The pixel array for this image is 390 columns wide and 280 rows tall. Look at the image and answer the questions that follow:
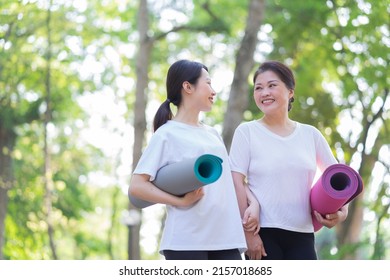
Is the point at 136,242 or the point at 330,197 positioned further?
the point at 136,242

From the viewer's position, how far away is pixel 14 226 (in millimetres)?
15359

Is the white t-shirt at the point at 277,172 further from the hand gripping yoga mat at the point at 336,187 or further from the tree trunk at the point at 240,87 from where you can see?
the tree trunk at the point at 240,87

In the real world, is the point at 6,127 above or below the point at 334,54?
below

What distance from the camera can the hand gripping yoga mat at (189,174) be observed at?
2.99 metres

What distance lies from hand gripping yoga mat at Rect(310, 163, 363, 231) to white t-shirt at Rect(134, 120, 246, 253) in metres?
0.37

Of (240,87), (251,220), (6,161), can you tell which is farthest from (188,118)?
(6,161)

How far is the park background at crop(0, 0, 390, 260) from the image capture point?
35.4ft

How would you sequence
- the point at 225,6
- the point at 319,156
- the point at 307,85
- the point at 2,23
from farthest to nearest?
1. the point at 225,6
2. the point at 307,85
3. the point at 2,23
4. the point at 319,156

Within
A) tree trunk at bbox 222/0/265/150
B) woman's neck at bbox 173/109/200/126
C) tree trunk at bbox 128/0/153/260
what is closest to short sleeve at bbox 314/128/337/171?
woman's neck at bbox 173/109/200/126

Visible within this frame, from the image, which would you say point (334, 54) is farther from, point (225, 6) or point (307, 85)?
point (225, 6)

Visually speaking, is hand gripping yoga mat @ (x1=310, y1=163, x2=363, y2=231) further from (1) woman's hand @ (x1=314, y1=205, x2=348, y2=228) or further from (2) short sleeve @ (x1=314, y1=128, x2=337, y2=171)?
(2) short sleeve @ (x1=314, y1=128, x2=337, y2=171)

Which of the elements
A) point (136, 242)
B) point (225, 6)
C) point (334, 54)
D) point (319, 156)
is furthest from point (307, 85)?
point (319, 156)

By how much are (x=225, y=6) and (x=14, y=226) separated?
6059 mm

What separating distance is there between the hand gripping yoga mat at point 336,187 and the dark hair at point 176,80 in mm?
707
